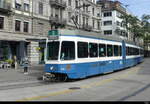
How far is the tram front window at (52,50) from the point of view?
1364 cm

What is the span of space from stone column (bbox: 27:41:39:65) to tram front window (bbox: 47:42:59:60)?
2285 cm

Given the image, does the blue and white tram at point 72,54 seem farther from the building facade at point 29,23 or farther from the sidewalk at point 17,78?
the building facade at point 29,23

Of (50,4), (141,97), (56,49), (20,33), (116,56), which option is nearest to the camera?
(141,97)

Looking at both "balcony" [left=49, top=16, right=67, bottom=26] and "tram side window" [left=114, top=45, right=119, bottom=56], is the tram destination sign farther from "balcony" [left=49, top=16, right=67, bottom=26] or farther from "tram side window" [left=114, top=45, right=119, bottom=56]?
"balcony" [left=49, top=16, right=67, bottom=26]

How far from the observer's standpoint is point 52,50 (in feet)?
45.5

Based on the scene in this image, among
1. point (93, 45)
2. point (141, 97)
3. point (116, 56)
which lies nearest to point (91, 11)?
point (116, 56)

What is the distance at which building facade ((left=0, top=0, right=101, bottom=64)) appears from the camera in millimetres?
32062

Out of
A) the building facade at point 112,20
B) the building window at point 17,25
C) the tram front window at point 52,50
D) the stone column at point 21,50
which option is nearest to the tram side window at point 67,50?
→ the tram front window at point 52,50

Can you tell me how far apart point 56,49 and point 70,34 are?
4.13 feet

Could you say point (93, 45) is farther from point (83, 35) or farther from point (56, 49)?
point (56, 49)

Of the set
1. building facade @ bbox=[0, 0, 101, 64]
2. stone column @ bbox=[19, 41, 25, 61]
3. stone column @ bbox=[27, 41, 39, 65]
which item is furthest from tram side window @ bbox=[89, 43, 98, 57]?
stone column @ bbox=[27, 41, 39, 65]

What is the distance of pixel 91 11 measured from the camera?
188 feet

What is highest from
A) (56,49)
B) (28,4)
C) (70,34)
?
(28,4)

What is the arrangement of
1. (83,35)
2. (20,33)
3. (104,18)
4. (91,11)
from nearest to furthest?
1. (83,35)
2. (20,33)
3. (91,11)
4. (104,18)
